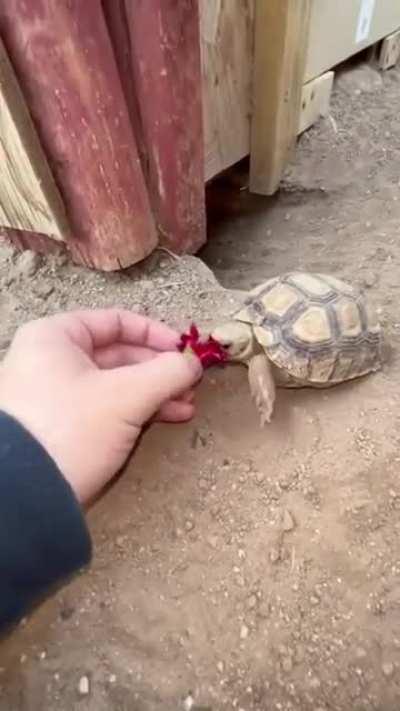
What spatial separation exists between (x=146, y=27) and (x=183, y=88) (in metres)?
0.16

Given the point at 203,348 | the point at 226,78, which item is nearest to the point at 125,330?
the point at 203,348

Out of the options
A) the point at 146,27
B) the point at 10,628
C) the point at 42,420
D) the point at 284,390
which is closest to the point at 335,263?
the point at 284,390

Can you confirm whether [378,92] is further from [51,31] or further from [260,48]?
[51,31]

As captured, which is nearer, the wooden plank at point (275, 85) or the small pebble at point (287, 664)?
the small pebble at point (287, 664)

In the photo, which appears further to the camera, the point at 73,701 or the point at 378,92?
the point at 378,92

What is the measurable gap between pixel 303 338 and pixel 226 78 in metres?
0.81

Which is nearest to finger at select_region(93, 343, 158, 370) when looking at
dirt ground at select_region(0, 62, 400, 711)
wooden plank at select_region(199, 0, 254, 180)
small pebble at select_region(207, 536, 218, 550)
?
dirt ground at select_region(0, 62, 400, 711)

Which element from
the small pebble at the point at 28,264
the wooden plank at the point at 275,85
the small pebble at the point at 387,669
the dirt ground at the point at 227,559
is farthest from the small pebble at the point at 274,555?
the wooden plank at the point at 275,85

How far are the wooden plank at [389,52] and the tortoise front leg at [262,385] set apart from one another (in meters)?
1.57

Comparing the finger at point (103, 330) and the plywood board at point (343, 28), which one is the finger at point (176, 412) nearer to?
the finger at point (103, 330)

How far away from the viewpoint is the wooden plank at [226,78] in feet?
5.65

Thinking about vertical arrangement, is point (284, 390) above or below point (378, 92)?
above

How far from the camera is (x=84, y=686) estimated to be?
3.76 feet

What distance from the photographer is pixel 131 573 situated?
1.25 metres
